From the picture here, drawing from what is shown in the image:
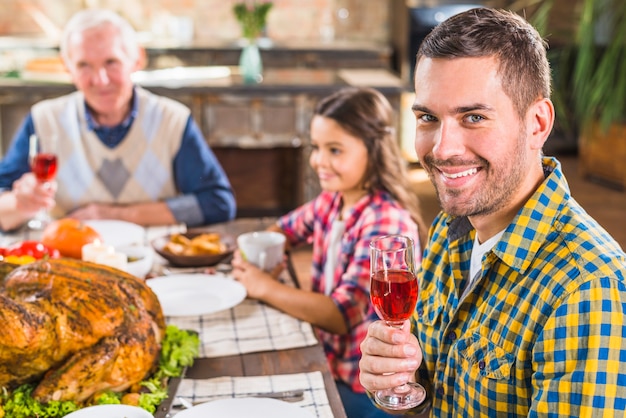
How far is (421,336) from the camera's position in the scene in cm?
→ 162

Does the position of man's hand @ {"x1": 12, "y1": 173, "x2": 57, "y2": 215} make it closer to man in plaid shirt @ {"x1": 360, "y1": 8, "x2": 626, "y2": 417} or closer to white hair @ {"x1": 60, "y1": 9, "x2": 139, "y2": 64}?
white hair @ {"x1": 60, "y1": 9, "x2": 139, "y2": 64}

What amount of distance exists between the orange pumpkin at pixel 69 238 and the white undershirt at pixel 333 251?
0.68 metres

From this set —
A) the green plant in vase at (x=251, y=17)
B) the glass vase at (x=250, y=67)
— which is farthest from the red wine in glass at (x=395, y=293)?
the green plant in vase at (x=251, y=17)

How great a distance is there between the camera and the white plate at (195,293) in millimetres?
1878

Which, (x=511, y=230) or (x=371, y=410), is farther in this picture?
(x=371, y=410)

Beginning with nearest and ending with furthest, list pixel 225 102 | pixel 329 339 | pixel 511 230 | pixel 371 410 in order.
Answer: pixel 511 230 → pixel 371 410 → pixel 329 339 → pixel 225 102

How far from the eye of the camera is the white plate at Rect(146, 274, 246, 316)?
188 centimetres

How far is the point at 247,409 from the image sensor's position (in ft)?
4.59

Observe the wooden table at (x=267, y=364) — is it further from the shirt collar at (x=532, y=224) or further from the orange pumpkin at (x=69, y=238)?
the orange pumpkin at (x=69, y=238)

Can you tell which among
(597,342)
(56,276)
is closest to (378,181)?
(56,276)

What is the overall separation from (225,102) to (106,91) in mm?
1855

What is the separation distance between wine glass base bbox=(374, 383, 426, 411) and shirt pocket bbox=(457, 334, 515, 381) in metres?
0.10

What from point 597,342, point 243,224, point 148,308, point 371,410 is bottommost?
point 371,410

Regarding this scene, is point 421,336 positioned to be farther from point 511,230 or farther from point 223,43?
point 223,43
